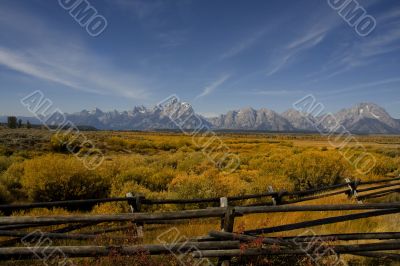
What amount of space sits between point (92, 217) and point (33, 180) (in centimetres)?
837

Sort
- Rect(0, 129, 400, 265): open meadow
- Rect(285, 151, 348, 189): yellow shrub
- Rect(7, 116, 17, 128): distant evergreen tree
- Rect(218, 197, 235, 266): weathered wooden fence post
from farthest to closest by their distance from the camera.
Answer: Rect(7, 116, 17, 128): distant evergreen tree < Rect(285, 151, 348, 189): yellow shrub < Rect(0, 129, 400, 265): open meadow < Rect(218, 197, 235, 266): weathered wooden fence post

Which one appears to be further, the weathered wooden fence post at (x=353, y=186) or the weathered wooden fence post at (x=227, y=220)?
the weathered wooden fence post at (x=353, y=186)

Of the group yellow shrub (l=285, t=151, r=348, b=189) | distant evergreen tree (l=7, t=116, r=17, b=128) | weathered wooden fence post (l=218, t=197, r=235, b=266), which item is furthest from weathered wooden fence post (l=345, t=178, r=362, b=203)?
distant evergreen tree (l=7, t=116, r=17, b=128)

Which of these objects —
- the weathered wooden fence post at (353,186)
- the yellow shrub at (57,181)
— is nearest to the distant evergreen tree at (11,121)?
the yellow shrub at (57,181)

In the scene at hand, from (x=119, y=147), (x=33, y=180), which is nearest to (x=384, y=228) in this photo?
(x=33, y=180)

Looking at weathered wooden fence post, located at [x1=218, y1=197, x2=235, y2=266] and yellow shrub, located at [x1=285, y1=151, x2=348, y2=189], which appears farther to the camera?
yellow shrub, located at [x1=285, y1=151, x2=348, y2=189]

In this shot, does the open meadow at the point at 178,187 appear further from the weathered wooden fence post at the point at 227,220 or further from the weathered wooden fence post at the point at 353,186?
the weathered wooden fence post at the point at 227,220

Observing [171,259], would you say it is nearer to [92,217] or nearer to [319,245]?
[92,217]

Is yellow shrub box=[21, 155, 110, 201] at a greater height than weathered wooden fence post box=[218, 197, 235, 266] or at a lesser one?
greater

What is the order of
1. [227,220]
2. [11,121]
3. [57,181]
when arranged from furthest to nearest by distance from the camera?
[11,121] < [57,181] < [227,220]

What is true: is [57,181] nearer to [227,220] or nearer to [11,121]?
[227,220]

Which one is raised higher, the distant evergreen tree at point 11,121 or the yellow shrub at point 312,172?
the distant evergreen tree at point 11,121

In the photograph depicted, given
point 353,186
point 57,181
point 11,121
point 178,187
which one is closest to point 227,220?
point 178,187

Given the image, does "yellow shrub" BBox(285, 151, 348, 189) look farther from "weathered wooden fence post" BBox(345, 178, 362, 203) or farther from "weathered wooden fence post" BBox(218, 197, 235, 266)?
"weathered wooden fence post" BBox(218, 197, 235, 266)
